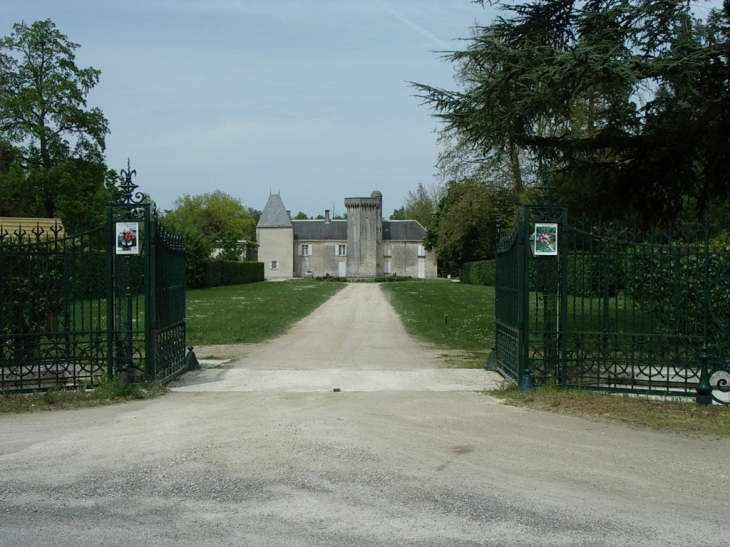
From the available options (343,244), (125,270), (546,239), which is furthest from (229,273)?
(546,239)

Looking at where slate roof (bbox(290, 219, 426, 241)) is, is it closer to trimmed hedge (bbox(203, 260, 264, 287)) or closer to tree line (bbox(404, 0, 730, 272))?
trimmed hedge (bbox(203, 260, 264, 287))

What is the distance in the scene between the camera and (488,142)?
12984mm

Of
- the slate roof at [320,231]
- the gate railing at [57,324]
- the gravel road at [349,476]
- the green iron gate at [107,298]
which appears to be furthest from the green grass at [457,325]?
the slate roof at [320,231]

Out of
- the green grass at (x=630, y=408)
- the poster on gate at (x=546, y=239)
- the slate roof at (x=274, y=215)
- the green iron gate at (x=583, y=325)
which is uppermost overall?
the slate roof at (x=274, y=215)

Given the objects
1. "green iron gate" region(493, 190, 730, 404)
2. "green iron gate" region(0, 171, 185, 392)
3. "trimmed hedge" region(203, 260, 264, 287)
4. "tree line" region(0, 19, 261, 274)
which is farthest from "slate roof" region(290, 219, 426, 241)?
"green iron gate" region(0, 171, 185, 392)

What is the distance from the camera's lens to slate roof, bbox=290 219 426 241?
8106 cm

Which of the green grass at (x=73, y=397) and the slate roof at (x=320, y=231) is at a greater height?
the slate roof at (x=320, y=231)

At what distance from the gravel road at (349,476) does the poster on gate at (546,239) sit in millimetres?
2122

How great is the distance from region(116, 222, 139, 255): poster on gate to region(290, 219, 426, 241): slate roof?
71.8 meters

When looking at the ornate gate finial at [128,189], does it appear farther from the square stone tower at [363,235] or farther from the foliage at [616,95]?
the square stone tower at [363,235]

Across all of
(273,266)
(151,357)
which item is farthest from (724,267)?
(273,266)

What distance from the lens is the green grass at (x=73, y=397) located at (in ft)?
27.9

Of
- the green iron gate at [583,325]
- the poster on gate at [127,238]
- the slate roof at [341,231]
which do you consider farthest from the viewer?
the slate roof at [341,231]

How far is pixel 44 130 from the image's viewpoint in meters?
35.8
